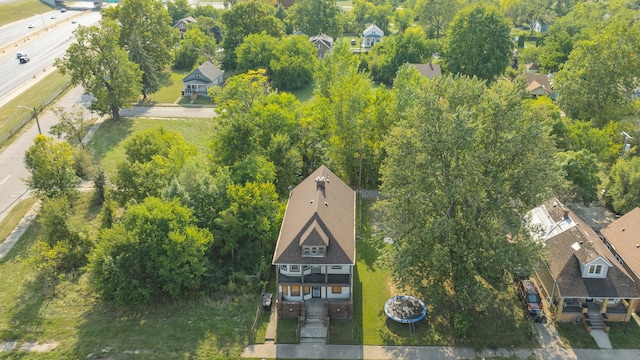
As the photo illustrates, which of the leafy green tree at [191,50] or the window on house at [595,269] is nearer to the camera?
the window on house at [595,269]

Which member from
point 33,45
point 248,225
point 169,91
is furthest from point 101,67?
point 33,45

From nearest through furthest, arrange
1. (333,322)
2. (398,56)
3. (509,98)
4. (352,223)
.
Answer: (509,98) < (333,322) < (352,223) < (398,56)

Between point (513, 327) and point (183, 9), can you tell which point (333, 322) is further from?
point (183, 9)

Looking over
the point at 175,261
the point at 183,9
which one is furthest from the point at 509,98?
the point at 183,9

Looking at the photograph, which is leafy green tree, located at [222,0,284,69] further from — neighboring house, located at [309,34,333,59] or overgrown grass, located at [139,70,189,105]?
neighboring house, located at [309,34,333,59]

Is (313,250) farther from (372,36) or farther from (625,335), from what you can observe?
(372,36)

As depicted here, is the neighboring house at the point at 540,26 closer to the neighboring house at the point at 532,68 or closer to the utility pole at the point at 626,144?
the neighboring house at the point at 532,68

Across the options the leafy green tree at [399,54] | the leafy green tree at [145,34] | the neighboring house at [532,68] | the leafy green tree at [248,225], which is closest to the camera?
the leafy green tree at [248,225]

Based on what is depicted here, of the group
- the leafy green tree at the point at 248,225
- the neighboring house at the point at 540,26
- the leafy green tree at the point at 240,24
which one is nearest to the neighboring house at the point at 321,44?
the leafy green tree at the point at 240,24
